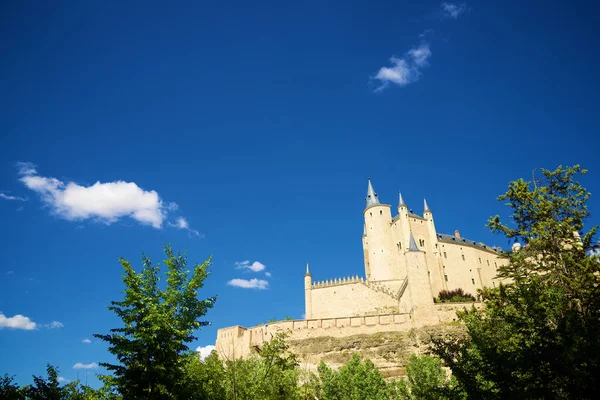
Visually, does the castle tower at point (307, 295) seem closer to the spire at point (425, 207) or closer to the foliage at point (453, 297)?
the foliage at point (453, 297)

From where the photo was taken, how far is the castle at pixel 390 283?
177 feet

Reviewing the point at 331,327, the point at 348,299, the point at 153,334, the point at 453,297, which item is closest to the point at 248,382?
the point at 153,334

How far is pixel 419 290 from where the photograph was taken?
5372 cm

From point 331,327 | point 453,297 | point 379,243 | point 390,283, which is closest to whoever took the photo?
point 331,327

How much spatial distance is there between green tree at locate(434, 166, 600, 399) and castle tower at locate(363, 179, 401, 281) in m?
40.1

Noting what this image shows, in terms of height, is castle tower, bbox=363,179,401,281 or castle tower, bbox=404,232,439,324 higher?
castle tower, bbox=363,179,401,281

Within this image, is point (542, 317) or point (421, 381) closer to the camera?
point (542, 317)

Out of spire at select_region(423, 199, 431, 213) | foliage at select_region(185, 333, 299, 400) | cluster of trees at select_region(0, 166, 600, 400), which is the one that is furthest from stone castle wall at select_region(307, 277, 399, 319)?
foliage at select_region(185, 333, 299, 400)

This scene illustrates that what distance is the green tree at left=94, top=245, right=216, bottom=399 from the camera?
17281mm

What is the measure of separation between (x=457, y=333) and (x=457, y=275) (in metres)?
26.2

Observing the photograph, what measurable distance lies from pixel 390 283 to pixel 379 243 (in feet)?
26.1

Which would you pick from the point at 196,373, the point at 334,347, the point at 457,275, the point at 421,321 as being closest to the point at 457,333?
the point at 421,321

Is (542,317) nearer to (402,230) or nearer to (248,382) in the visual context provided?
(248,382)

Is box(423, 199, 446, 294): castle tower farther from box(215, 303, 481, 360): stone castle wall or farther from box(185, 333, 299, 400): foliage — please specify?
box(185, 333, 299, 400): foliage
